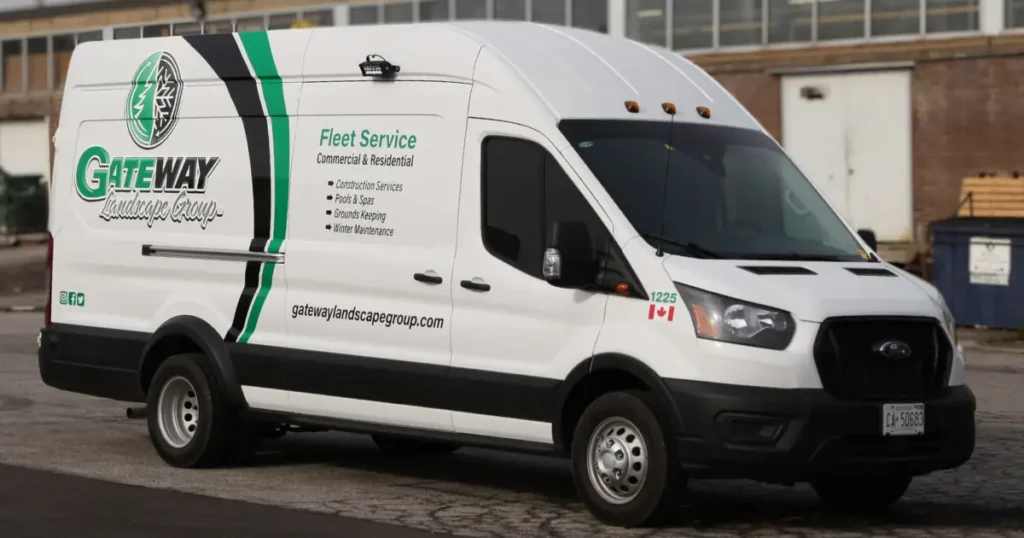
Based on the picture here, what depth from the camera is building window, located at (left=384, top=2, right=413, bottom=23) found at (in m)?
35.6

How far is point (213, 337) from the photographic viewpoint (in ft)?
35.8

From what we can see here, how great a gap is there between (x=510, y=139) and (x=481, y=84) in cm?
37

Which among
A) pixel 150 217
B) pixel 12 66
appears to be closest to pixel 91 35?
pixel 12 66

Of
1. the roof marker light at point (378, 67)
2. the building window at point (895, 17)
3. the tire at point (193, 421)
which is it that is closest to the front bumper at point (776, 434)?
the roof marker light at point (378, 67)

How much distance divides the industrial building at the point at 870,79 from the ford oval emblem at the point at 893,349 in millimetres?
18508

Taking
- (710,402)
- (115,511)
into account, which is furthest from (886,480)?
(115,511)

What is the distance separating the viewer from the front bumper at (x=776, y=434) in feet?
28.0

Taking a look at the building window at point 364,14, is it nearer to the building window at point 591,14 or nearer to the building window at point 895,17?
the building window at point 591,14

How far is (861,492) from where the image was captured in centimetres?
973

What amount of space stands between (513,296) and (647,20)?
2381 cm

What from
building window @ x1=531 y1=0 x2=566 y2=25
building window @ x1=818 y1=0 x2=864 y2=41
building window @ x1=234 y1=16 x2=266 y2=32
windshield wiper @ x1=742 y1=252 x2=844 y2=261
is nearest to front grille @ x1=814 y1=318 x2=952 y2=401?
windshield wiper @ x1=742 y1=252 x2=844 y2=261

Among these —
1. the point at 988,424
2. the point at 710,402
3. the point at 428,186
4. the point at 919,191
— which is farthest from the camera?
the point at 919,191

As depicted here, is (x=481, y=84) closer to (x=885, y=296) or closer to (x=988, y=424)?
(x=885, y=296)

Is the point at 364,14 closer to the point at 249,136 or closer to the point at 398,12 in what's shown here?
the point at 398,12
